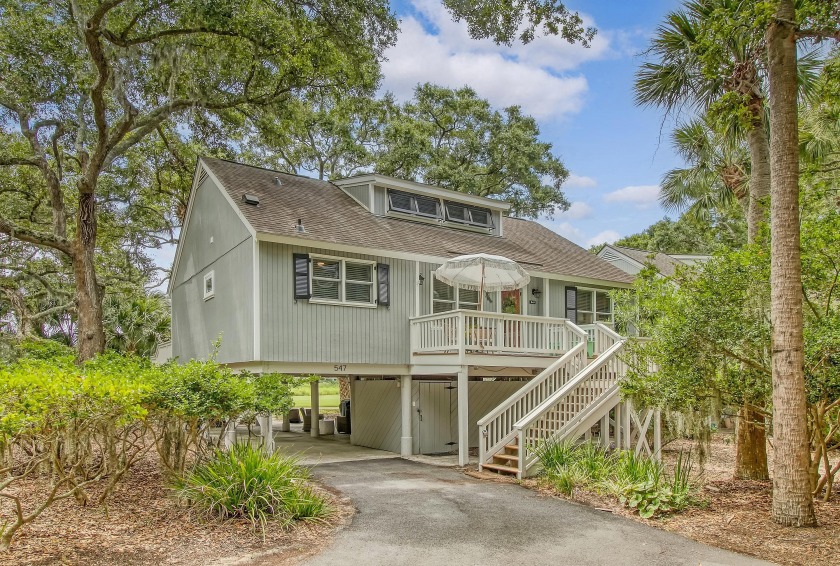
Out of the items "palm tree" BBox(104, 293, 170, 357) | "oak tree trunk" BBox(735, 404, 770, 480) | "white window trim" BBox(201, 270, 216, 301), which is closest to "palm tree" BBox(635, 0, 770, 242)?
"oak tree trunk" BBox(735, 404, 770, 480)

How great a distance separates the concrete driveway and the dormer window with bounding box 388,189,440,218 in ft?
27.7

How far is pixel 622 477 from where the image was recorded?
8773mm

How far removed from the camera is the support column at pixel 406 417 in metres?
13.6

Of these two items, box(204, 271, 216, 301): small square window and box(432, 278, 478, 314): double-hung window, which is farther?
box(432, 278, 478, 314): double-hung window

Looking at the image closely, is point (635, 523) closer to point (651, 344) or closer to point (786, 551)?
point (786, 551)

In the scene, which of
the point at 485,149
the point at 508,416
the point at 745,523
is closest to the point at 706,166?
the point at 508,416

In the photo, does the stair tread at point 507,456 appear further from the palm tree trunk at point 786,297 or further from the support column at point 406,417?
the palm tree trunk at point 786,297

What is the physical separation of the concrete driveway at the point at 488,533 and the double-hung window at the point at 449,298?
582 centimetres

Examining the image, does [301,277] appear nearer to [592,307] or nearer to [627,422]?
[627,422]

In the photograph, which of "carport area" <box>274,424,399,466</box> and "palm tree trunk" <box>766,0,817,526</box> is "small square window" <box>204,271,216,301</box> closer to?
"carport area" <box>274,424,399,466</box>

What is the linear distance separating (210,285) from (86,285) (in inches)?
108

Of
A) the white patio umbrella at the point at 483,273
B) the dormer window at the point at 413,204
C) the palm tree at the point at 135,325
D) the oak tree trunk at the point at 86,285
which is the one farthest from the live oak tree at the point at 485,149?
the oak tree trunk at the point at 86,285

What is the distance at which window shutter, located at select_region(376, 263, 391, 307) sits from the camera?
13.6 meters

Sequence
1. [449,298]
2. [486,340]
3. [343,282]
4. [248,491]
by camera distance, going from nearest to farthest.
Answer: [248,491]
[486,340]
[343,282]
[449,298]
